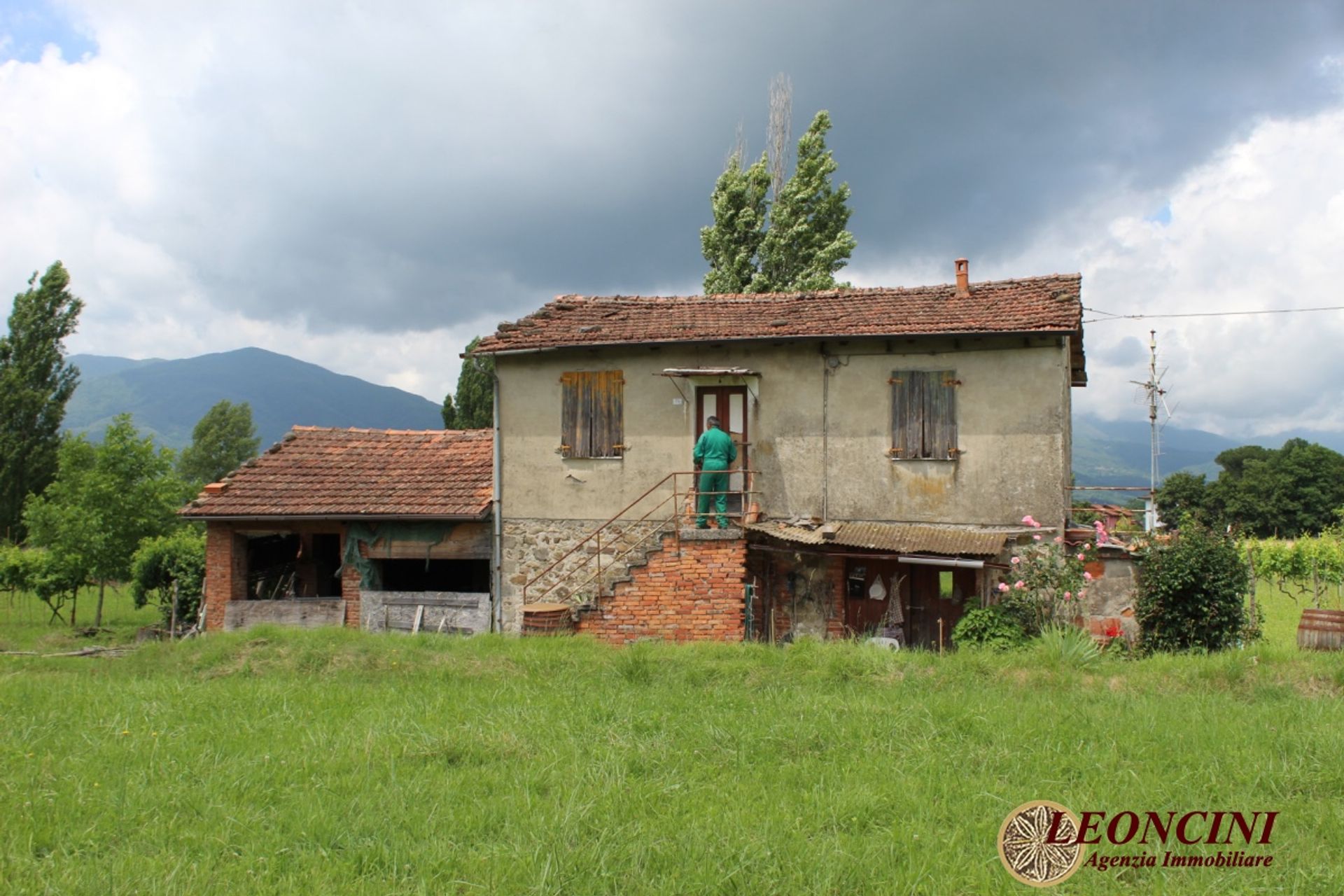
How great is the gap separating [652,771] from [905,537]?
8.83m

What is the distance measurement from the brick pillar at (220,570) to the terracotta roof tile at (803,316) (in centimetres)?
634

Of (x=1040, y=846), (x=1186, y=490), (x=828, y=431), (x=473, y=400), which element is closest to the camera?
(x=1040, y=846)

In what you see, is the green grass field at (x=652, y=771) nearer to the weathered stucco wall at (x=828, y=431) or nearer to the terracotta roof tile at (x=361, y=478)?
the weathered stucco wall at (x=828, y=431)

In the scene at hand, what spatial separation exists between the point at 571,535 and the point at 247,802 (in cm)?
1067

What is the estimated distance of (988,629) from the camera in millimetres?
13469

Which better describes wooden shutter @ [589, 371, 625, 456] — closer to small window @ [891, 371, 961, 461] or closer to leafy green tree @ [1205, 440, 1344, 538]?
small window @ [891, 371, 961, 461]

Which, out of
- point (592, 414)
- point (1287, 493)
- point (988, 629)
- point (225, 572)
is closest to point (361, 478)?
point (225, 572)

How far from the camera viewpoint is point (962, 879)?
16.6ft

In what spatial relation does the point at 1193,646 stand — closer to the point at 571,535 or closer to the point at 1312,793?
the point at 1312,793

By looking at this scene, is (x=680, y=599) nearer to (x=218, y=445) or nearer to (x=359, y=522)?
(x=359, y=522)

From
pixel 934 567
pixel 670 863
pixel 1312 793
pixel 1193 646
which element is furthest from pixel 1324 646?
pixel 670 863

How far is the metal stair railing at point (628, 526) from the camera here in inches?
631

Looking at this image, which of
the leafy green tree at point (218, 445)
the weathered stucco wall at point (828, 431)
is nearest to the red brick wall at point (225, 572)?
the weathered stucco wall at point (828, 431)

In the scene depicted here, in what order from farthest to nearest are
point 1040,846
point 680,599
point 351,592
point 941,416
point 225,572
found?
point 225,572 → point 351,592 → point 941,416 → point 680,599 → point 1040,846
